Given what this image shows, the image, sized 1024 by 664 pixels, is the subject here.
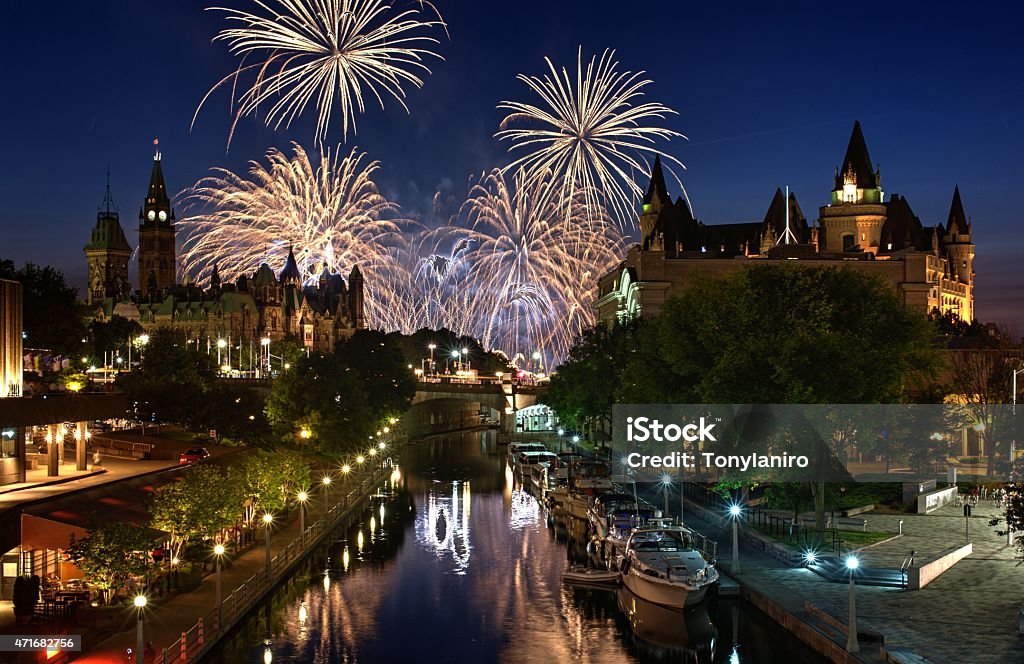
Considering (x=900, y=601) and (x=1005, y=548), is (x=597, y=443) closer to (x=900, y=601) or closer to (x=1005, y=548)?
(x=1005, y=548)

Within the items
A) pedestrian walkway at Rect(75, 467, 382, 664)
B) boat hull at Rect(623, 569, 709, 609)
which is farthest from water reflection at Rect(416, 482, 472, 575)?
boat hull at Rect(623, 569, 709, 609)

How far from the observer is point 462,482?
320 feet

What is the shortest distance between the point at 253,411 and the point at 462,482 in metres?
19.6

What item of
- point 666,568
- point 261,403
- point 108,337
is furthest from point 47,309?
point 108,337

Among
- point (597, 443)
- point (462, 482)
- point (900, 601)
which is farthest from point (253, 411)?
point (900, 601)

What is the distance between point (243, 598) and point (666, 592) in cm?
1685

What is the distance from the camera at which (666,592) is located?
1738 inches

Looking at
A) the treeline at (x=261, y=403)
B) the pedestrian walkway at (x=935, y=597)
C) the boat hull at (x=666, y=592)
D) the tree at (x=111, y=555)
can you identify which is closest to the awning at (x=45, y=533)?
the tree at (x=111, y=555)

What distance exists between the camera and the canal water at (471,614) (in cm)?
3991

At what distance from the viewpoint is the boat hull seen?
43.3 m

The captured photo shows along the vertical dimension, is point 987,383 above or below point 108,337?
below

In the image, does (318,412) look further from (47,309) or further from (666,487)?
(666,487)

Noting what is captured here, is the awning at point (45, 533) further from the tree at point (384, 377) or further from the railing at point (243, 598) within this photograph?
the tree at point (384, 377)

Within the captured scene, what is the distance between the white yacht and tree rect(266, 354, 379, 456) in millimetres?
49432
